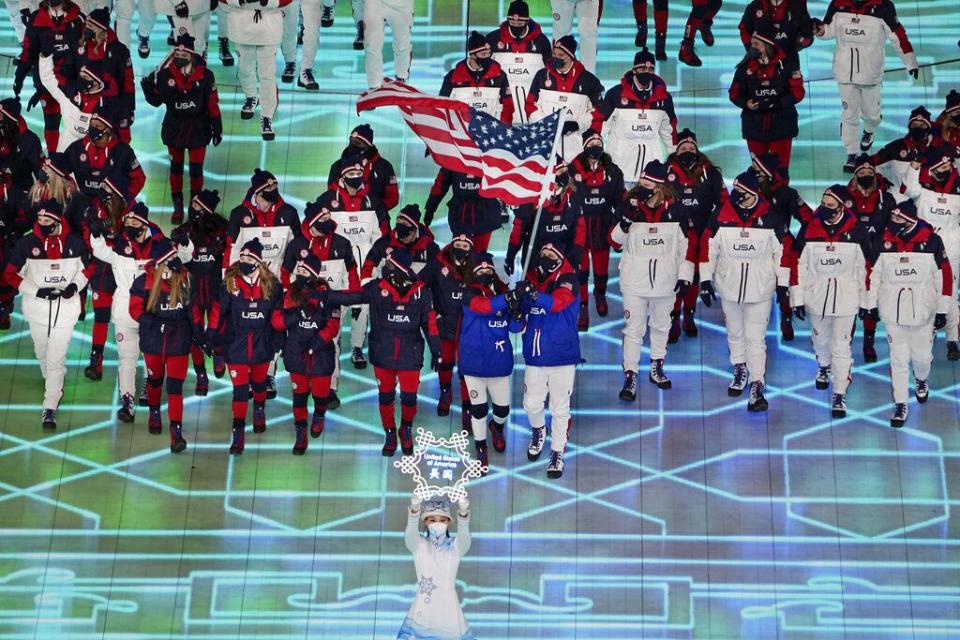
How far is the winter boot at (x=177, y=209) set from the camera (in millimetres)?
27234

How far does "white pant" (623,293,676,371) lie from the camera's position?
83.4 feet

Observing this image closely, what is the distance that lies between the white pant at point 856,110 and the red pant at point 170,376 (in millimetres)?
7967

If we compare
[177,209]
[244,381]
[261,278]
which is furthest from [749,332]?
[177,209]

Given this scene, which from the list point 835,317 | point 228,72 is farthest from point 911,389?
point 228,72

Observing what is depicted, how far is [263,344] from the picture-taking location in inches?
966

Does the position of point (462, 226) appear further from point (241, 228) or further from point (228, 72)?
point (228, 72)

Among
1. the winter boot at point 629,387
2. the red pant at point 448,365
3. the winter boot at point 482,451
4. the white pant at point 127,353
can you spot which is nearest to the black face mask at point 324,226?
the red pant at point 448,365

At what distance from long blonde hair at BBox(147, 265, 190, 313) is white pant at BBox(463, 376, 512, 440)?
2.85 meters

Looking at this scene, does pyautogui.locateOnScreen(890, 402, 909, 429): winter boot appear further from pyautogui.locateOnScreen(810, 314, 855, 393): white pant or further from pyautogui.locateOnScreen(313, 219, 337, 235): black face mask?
pyautogui.locateOnScreen(313, 219, 337, 235): black face mask

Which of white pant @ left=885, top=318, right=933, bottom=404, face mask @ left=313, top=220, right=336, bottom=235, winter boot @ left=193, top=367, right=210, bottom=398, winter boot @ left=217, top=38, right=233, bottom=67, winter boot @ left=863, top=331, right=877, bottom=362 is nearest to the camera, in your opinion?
face mask @ left=313, top=220, right=336, bottom=235

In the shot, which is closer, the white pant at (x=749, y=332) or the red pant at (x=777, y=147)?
the white pant at (x=749, y=332)

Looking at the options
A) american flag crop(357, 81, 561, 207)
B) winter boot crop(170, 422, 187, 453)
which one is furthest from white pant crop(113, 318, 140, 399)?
american flag crop(357, 81, 561, 207)

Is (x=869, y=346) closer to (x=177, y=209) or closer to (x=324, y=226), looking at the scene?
(x=324, y=226)

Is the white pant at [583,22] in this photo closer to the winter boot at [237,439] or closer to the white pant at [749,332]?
the white pant at [749,332]
